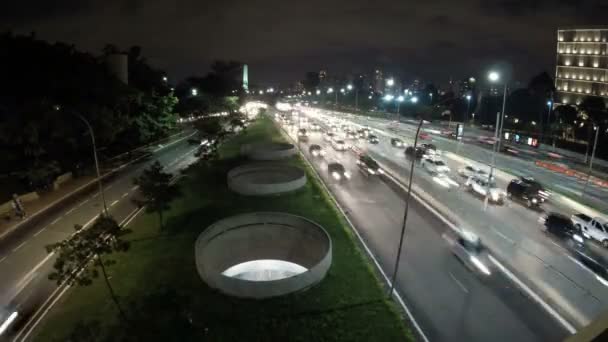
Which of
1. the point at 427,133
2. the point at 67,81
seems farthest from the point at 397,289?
the point at 427,133

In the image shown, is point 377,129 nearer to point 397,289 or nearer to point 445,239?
point 445,239

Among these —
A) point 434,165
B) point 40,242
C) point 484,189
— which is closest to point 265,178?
point 434,165

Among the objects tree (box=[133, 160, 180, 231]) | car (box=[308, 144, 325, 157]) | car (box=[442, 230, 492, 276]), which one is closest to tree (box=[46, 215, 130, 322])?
tree (box=[133, 160, 180, 231])

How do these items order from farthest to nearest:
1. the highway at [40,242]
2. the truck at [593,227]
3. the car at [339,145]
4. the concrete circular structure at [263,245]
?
the car at [339,145], the concrete circular structure at [263,245], the truck at [593,227], the highway at [40,242]

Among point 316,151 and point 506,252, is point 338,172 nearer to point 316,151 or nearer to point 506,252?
point 316,151

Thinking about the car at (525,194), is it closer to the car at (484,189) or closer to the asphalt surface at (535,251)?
the asphalt surface at (535,251)

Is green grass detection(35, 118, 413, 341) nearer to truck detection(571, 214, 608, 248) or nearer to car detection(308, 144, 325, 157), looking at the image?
truck detection(571, 214, 608, 248)

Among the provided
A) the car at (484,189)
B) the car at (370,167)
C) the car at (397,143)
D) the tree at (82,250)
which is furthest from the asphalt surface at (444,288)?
the car at (397,143)
